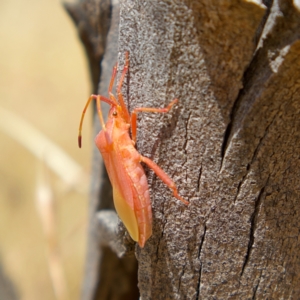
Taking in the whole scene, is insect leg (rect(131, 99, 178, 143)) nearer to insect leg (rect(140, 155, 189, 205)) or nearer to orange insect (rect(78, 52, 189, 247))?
orange insect (rect(78, 52, 189, 247))

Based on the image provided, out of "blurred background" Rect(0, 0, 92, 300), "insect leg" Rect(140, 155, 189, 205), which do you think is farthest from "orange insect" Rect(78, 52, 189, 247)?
"blurred background" Rect(0, 0, 92, 300)

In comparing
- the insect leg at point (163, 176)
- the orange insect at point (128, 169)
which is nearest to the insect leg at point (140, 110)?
the orange insect at point (128, 169)

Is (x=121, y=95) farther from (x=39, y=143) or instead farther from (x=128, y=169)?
(x=39, y=143)

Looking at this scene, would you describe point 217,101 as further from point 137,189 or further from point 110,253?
point 110,253

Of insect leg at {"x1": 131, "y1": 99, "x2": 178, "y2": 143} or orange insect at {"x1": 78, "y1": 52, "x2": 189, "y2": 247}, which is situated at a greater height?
insect leg at {"x1": 131, "y1": 99, "x2": 178, "y2": 143}

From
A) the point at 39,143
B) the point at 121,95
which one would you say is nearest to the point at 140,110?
the point at 121,95

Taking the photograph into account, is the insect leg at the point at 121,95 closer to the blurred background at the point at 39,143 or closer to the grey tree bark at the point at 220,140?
the grey tree bark at the point at 220,140
